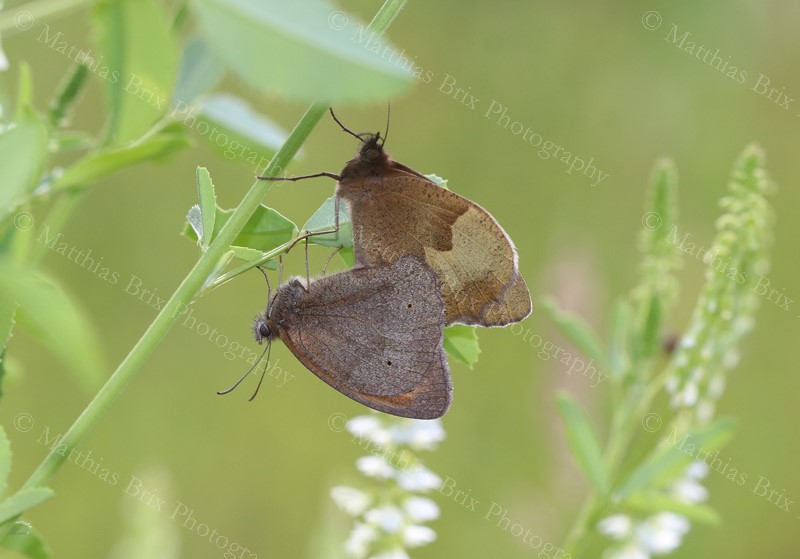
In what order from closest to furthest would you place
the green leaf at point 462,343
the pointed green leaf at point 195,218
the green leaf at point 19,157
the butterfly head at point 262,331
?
1. the green leaf at point 19,157
2. the pointed green leaf at point 195,218
3. the green leaf at point 462,343
4. the butterfly head at point 262,331

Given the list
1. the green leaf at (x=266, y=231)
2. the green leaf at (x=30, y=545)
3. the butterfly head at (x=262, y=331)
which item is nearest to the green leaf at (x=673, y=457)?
the butterfly head at (x=262, y=331)

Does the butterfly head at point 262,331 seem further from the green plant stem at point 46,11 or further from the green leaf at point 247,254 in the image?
the green plant stem at point 46,11

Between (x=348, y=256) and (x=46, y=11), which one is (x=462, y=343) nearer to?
(x=348, y=256)

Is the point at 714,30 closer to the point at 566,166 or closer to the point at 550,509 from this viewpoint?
the point at 566,166

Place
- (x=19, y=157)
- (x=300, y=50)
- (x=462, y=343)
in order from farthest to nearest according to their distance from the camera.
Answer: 1. (x=462, y=343)
2. (x=19, y=157)
3. (x=300, y=50)

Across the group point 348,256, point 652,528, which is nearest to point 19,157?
point 348,256

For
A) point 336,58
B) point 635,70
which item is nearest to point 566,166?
point 635,70
